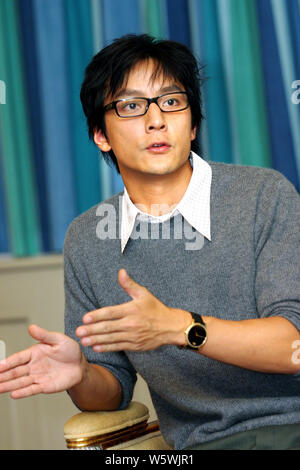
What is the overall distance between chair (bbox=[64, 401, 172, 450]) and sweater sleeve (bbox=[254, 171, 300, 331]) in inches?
17.3

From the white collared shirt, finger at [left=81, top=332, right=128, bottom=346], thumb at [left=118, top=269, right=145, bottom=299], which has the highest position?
Answer: the white collared shirt

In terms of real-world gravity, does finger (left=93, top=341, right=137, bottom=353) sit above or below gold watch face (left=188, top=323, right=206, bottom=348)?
above

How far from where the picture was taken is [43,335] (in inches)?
46.7

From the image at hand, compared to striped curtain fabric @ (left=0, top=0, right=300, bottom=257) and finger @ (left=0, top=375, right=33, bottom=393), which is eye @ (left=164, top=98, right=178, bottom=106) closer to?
striped curtain fabric @ (left=0, top=0, right=300, bottom=257)

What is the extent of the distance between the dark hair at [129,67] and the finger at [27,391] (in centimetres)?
69

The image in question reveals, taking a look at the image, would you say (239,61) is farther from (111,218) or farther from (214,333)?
(214,333)

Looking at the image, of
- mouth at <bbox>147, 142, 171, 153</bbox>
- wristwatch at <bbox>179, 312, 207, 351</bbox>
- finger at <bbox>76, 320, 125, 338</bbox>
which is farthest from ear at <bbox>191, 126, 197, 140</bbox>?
finger at <bbox>76, 320, 125, 338</bbox>

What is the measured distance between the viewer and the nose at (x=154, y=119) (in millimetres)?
1432

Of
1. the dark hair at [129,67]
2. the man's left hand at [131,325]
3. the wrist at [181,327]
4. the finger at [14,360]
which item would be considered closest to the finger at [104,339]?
the man's left hand at [131,325]

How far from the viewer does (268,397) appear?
138 cm

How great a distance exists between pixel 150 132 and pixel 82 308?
1.59ft

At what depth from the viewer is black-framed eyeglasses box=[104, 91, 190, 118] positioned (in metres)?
1.46

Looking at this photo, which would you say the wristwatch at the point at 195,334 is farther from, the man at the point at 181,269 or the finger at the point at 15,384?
the finger at the point at 15,384
